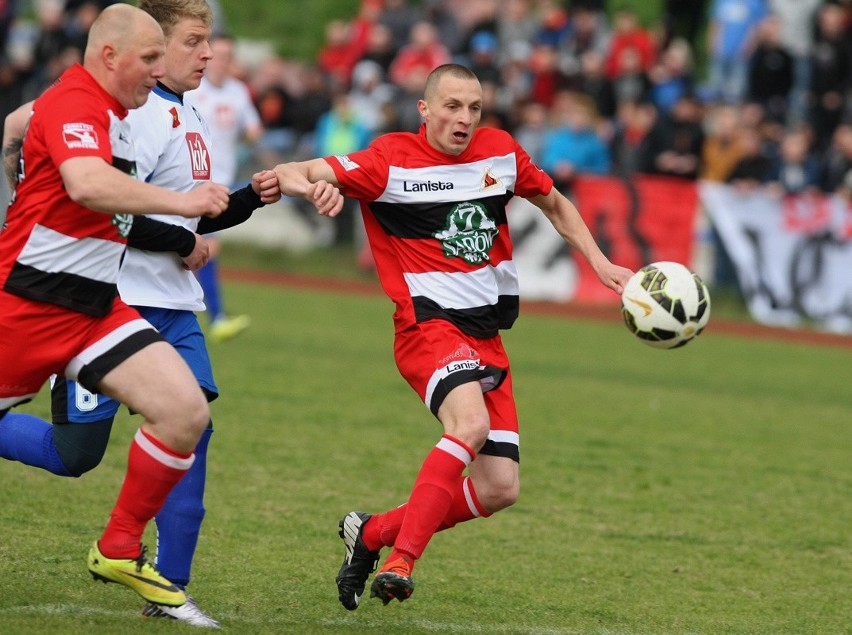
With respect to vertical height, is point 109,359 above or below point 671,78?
below

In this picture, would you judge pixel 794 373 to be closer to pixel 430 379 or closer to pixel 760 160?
pixel 760 160

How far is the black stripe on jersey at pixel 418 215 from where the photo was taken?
5770 mm

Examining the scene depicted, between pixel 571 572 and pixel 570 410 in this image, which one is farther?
pixel 570 410

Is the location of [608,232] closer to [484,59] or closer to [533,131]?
[533,131]

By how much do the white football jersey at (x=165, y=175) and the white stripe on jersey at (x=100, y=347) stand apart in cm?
39

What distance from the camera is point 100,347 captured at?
479cm

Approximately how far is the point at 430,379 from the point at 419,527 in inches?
24.5

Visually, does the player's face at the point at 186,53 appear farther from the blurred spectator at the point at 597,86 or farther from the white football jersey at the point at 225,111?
the blurred spectator at the point at 597,86

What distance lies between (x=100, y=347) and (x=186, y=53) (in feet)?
4.16

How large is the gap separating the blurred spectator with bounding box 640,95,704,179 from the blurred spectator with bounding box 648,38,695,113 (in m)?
0.89

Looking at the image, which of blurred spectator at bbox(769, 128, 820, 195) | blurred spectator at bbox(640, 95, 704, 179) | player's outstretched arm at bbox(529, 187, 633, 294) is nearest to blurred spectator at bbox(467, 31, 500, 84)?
blurred spectator at bbox(640, 95, 704, 179)

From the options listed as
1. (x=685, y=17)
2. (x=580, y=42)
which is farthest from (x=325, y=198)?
(x=685, y=17)

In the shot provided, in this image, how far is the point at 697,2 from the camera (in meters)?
20.6

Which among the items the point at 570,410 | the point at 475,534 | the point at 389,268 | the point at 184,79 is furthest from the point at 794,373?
the point at 184,79
